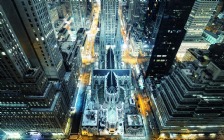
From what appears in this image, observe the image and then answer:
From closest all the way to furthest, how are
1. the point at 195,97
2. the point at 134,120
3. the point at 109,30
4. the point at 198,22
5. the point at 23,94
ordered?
the point at 23,94 → the point at 195,97 → the point at 134,120 → the point at 198,22 → the point at 109,30

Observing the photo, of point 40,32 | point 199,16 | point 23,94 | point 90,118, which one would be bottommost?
point 90,118

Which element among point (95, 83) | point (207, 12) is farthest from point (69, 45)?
point (207, 12)

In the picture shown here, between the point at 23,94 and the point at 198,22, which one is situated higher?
the point at 198,22

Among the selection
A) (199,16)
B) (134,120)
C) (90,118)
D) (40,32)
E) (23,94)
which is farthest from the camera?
(199,16)

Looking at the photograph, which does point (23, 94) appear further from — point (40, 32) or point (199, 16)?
point (199, 16)

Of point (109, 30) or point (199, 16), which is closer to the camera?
point (199, 16)

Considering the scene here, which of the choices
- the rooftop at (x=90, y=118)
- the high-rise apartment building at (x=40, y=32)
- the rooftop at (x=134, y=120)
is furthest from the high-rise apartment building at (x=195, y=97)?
the high-rise apartment building at (x=40, y=32)

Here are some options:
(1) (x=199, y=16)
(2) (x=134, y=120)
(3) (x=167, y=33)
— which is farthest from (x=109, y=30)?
(2) (x=134, y=120)
